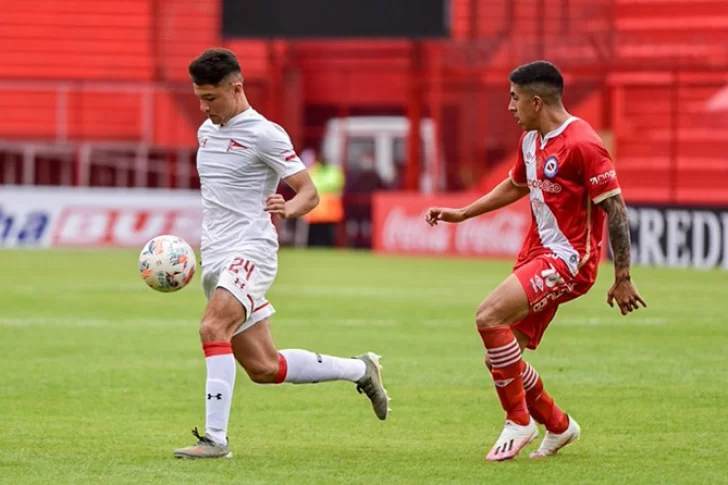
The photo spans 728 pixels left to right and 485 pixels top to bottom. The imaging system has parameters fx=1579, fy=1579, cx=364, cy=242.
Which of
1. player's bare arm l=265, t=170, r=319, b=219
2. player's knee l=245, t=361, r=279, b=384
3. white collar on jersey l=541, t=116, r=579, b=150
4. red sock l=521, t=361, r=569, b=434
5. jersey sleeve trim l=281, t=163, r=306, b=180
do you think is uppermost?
white collar on jersey l=541, t=116, r=579, b=150

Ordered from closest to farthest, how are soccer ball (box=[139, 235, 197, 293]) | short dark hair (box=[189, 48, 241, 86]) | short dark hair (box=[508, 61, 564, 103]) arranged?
short dark hair (box=[189, 48, 241, 86]) → short dark hair (box=[508, 61, 564, 103]) → soccer ball (box=[139, 235, 197, 293])

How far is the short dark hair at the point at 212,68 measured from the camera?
7918 mm

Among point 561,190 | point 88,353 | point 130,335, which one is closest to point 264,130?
point 561,190

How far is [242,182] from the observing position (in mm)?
8148

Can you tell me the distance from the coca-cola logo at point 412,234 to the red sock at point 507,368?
811 inches

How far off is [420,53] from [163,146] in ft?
21.5

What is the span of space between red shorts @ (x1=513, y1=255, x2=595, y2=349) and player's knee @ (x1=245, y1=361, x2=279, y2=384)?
4.17 ft

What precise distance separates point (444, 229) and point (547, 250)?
2066 centimetres

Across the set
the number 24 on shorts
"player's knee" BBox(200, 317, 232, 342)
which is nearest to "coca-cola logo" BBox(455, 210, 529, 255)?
the number 24 on shorts

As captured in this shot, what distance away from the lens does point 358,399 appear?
10.5m

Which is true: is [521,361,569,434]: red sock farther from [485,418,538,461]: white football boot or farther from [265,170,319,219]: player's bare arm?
[265,170,319,219]: player's bare arm

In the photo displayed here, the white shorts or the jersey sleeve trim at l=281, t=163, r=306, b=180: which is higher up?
the jersey sleeve trim at l=281, t=163, r=306, b=180

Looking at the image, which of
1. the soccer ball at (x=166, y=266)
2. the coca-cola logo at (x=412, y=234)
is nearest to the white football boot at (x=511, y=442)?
the soccer ball at (x=166, y=266)

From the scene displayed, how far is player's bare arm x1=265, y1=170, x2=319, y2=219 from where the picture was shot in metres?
7.84
